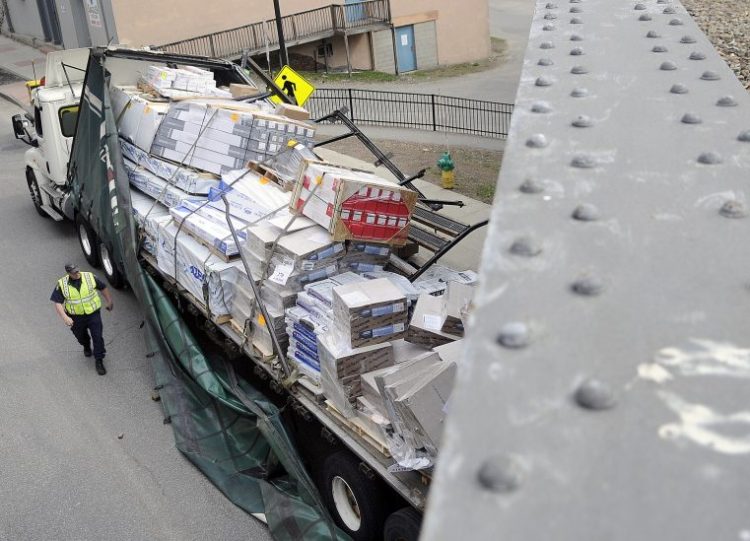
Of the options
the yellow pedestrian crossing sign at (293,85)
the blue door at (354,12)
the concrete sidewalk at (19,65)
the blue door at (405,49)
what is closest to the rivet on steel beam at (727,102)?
the yellow pedestrian crossing sign at (293,85)

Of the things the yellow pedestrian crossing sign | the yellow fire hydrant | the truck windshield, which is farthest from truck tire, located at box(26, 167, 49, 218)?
the yellow fire hydrant

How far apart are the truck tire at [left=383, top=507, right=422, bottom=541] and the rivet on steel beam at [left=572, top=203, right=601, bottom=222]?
3563 mm

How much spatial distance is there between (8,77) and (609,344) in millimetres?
31217

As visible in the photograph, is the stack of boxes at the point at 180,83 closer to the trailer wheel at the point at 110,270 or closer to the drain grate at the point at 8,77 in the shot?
the trailer wheel at the point at 110,270

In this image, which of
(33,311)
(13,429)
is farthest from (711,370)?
(33,311)

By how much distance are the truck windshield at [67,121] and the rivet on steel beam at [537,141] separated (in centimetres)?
1048

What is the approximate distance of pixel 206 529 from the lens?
7.45 metres

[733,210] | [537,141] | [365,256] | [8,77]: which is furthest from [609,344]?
[8,77]

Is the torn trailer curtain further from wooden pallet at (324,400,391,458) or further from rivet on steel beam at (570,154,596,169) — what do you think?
rivet on steel beam at (570,154,596,169)

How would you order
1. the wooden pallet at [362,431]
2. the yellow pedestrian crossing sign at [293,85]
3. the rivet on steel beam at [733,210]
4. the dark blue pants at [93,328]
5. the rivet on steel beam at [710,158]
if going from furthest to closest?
the yellow pedestrian crossing sign at [293,85]
the dark blue pants at [93,328]
the wooden pallet at [362,431]
the rivet on steel beam at [710,158]
the rivet on steel beam at [733,210]

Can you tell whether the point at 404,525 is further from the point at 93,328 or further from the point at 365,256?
the point at 93,328

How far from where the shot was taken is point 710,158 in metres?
3.53

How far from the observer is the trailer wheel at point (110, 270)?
12273mm

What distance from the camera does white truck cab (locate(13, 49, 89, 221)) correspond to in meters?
13.1
